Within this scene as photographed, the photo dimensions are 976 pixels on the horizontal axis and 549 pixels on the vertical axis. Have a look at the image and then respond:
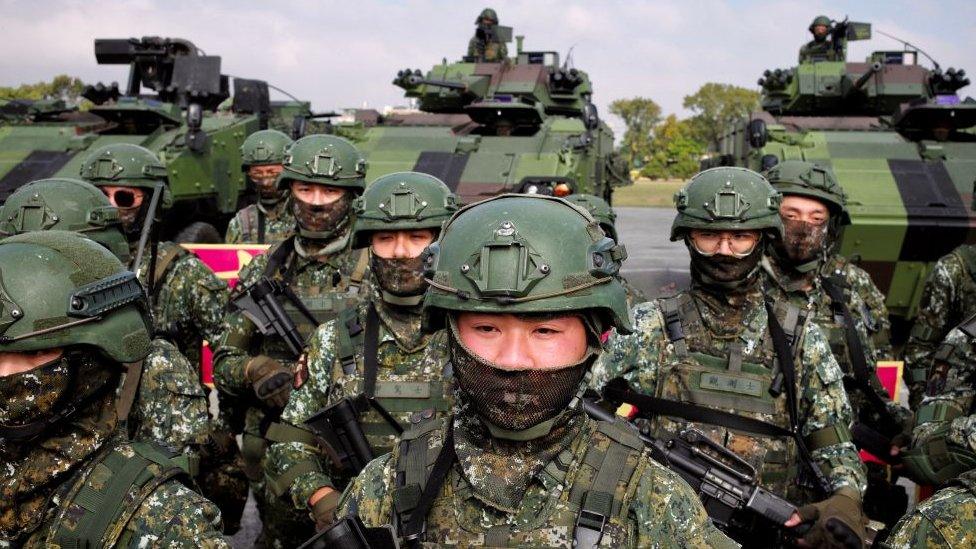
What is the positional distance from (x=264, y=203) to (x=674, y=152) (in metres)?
58.5

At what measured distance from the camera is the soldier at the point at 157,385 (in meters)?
3.69

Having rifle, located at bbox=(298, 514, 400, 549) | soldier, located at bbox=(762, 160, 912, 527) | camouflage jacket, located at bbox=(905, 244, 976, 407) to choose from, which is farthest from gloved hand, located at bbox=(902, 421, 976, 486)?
camouflage jacket, located at bbox=(905, 244, 976, 407)

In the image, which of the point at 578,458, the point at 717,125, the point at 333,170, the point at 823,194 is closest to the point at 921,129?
the point at 823,194

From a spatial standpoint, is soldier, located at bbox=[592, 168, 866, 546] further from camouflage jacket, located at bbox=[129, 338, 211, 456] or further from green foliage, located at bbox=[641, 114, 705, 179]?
green foliage, located at bbox=[641, 114, 705, 179]

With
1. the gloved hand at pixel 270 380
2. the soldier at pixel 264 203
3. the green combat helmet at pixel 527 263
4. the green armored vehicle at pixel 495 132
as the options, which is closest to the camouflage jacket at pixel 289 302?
the gloved hand at pixel 270 380

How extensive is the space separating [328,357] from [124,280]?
1.35 metres

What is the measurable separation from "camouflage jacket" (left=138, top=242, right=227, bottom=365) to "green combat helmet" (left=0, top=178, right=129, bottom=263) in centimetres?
65

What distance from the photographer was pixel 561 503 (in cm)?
242

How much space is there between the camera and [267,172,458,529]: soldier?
4062 millimetres

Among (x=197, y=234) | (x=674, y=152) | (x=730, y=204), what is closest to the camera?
(x=730, y=204)

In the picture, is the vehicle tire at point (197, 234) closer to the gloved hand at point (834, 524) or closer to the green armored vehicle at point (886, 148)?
the green armored vehicle at point (886, 148)

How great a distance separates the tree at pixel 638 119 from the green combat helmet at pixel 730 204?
6620 centimetres

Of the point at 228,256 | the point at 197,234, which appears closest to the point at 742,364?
the point at 228,256

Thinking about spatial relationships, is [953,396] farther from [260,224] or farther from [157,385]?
[260,224]
